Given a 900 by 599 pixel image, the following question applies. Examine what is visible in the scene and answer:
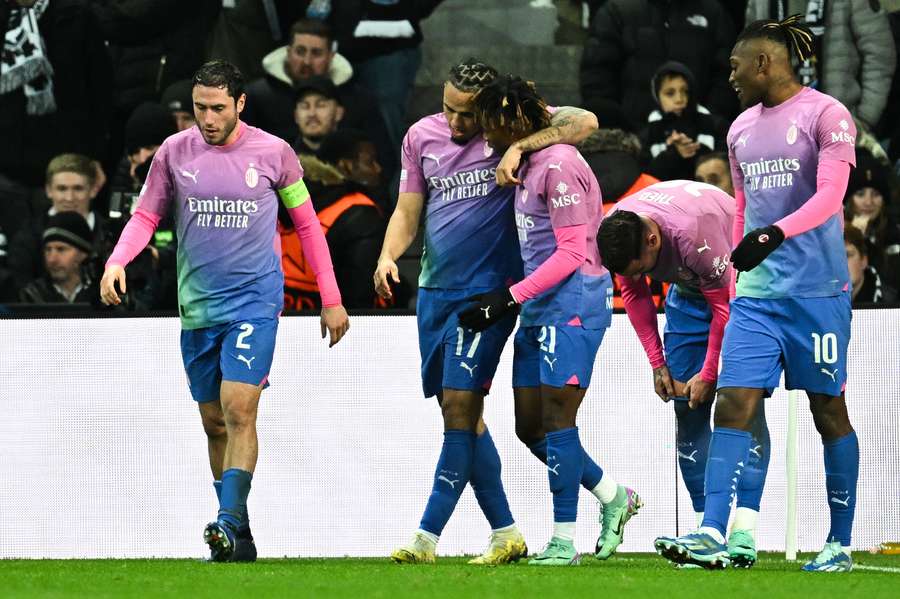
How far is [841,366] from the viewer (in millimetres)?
6570

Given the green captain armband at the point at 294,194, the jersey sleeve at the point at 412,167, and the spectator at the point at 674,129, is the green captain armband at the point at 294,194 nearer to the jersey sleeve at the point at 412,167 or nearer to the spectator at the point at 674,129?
the jersey sleeve at the point at 412,167

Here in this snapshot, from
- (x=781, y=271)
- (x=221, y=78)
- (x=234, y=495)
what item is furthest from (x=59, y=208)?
(x=781, y=271)

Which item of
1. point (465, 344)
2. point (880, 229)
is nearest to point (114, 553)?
point (465, 344)

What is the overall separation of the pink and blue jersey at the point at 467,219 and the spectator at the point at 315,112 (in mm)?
3435

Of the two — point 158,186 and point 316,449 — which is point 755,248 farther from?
point 316,449

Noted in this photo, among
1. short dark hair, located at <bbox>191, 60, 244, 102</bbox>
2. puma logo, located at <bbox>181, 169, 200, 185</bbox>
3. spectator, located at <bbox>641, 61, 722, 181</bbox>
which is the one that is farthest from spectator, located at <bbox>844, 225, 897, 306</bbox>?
puma logo, located at <bbox>181, 169, 200, 185</bbox>

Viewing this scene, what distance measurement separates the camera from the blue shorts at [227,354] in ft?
24.1

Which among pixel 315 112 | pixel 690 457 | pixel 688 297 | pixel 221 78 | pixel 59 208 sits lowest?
pixel 690 457

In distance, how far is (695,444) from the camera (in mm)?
7652

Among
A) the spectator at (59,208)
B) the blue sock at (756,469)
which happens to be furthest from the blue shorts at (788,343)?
the spectator at (59,208)

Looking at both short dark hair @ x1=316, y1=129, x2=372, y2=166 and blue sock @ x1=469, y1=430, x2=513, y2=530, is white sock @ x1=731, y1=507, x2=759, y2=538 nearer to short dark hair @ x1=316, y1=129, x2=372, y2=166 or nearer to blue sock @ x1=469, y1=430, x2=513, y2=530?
blue sock @ x1=469, y1=430, x2=513, y2=530

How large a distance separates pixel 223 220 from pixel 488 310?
1342 mm

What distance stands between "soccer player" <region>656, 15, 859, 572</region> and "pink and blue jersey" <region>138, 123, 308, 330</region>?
2.16 meters

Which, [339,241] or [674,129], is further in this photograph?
[674,129]
